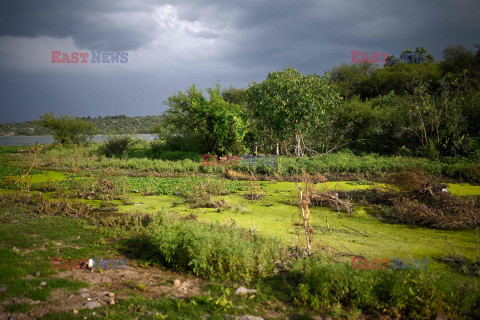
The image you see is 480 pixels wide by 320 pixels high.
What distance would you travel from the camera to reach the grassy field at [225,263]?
3670mm

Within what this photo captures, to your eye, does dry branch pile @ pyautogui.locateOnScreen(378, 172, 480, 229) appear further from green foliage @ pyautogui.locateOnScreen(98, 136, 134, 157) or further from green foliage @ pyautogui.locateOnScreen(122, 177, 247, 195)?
green foliage @ pyautogui.locateOnScreen(98, 136, 134, 157)

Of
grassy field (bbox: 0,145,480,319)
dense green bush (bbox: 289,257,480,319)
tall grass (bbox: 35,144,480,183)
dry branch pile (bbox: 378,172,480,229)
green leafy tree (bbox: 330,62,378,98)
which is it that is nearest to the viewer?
dense green bush (bbox: 289,257,480,319)

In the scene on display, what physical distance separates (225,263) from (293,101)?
14040 mm

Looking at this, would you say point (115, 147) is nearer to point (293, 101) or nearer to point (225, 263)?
point (293, 101)

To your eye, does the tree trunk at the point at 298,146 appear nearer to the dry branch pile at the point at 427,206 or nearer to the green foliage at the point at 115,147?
the dry branch pile at the point at 427,206

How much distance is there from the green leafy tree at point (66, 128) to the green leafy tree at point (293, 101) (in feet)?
55.9

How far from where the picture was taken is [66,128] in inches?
1016

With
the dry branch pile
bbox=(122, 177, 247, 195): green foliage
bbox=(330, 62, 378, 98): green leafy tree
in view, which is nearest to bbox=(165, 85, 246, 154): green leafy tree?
bbox=(122, 177, 247, 195): green foliage

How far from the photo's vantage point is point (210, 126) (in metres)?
18.8

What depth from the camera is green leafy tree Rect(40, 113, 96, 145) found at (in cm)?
2506

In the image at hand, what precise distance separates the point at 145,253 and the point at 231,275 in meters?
1.83

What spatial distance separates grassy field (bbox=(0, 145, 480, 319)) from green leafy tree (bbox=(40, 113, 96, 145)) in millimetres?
18614

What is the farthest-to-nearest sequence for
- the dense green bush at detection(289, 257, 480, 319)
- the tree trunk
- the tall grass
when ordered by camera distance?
the tree trunk < the tall grass < the dense green bush at detection(289, 257, 480, 319)

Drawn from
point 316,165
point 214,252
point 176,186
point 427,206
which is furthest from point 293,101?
point 214,252
